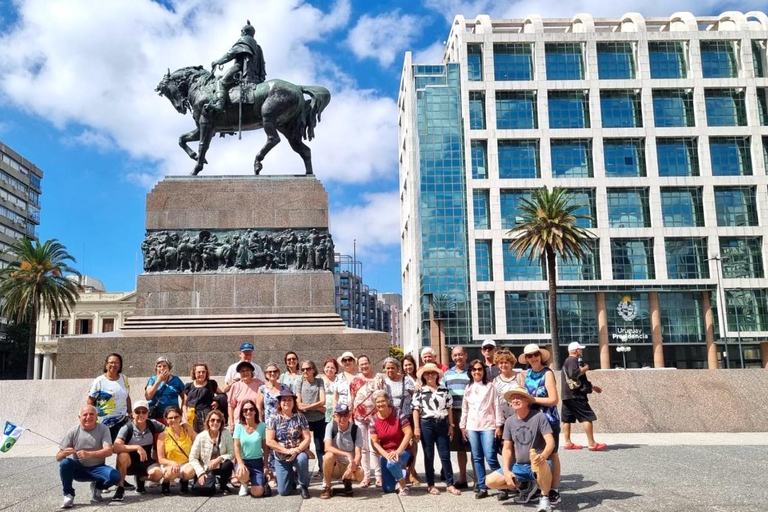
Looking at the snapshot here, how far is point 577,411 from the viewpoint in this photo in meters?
12.1

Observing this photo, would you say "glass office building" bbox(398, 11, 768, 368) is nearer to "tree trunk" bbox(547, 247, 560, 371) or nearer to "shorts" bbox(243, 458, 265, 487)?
"tree trunk" bbox(547, 247, 560, 371)

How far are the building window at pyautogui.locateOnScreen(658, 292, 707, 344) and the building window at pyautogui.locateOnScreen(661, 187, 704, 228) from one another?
6089mm

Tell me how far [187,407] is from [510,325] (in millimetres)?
51695

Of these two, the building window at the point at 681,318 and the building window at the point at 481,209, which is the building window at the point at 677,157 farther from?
the building window at the point at 481,209

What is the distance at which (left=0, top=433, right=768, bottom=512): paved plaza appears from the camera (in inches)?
304

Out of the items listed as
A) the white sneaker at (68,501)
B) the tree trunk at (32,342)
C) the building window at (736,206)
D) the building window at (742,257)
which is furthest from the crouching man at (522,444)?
the building window at (736,206)

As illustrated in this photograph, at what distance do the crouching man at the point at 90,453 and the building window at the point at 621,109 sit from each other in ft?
197

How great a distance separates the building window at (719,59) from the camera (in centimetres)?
6338

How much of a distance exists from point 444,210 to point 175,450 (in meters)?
54.5

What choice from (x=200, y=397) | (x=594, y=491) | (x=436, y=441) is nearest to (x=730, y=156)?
→ (x=594, y=491)

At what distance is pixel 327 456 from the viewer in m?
8.80

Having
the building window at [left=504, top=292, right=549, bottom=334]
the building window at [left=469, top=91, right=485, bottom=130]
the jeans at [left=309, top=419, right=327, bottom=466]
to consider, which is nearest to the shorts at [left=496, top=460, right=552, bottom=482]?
the jeans at [left=309, top=419, right=327, bottom=466]

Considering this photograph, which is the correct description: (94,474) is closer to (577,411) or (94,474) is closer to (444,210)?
(577,411)

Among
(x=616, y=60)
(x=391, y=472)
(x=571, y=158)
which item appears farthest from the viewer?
(x=616, y=60)
